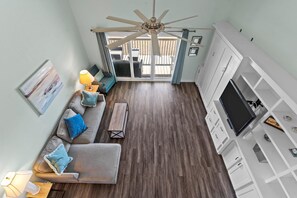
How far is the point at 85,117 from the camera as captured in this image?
12.8ft

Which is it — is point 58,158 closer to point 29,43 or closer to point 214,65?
point 29,43

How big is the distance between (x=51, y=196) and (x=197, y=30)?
16.8 ft

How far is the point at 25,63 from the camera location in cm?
257

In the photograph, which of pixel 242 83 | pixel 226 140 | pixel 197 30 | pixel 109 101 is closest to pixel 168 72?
pixel 197 30

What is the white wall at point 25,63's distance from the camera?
7.36ft

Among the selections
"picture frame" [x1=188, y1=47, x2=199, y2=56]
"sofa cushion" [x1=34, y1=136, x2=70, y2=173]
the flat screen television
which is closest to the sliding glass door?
"picture frame" [x1=188, y1=47, x2=199, y2=56]

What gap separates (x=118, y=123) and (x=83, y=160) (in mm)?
1081

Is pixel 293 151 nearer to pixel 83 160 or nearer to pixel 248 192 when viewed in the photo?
Answer: pixel 248 192

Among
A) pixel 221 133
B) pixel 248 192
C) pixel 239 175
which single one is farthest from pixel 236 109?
pixel 248 192

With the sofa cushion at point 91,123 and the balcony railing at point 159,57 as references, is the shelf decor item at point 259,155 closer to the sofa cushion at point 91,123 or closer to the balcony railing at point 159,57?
the sofa cushion at point 91,123

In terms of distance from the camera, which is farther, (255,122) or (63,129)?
(63,129)

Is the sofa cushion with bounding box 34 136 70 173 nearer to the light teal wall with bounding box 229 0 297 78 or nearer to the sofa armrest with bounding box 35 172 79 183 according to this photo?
the sofa armrest with bounding box 35 172 79 183

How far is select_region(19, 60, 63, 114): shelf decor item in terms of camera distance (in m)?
2.60

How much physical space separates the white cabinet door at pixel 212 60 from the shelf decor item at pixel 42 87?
3803 millimetres
